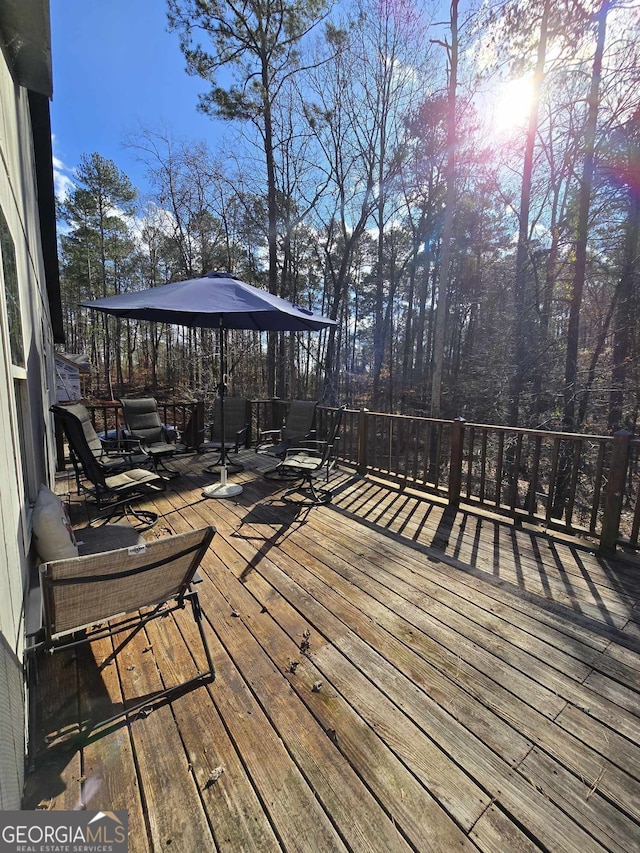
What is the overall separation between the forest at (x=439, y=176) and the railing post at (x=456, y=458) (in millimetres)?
5328

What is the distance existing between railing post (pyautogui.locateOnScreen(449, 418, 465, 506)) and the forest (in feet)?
17.5

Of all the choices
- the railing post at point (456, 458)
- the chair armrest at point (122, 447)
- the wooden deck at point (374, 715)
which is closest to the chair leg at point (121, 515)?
the chair armrest at point (122, 447)

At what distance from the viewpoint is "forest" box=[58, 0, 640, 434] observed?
8062mm

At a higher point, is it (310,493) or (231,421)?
(231,421)

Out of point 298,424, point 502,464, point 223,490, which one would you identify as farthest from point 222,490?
point 502,464

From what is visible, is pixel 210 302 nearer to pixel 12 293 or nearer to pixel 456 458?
pixel 12 293

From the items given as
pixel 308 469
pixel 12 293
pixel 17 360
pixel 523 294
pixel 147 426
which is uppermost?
pixel 523 294

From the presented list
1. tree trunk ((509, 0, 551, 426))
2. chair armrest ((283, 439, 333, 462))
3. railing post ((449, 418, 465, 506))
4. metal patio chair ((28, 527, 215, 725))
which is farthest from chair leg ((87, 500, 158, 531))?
tree trunk ((509, 0, 551, 426))

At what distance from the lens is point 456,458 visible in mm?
3893

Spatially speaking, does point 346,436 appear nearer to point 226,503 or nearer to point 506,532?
point 226,503

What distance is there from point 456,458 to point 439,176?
1290cm

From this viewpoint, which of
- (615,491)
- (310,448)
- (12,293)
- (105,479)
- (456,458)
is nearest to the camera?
(12,293)

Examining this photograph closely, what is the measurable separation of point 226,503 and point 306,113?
41.3 ft

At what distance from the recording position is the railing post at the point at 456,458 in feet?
12.8
